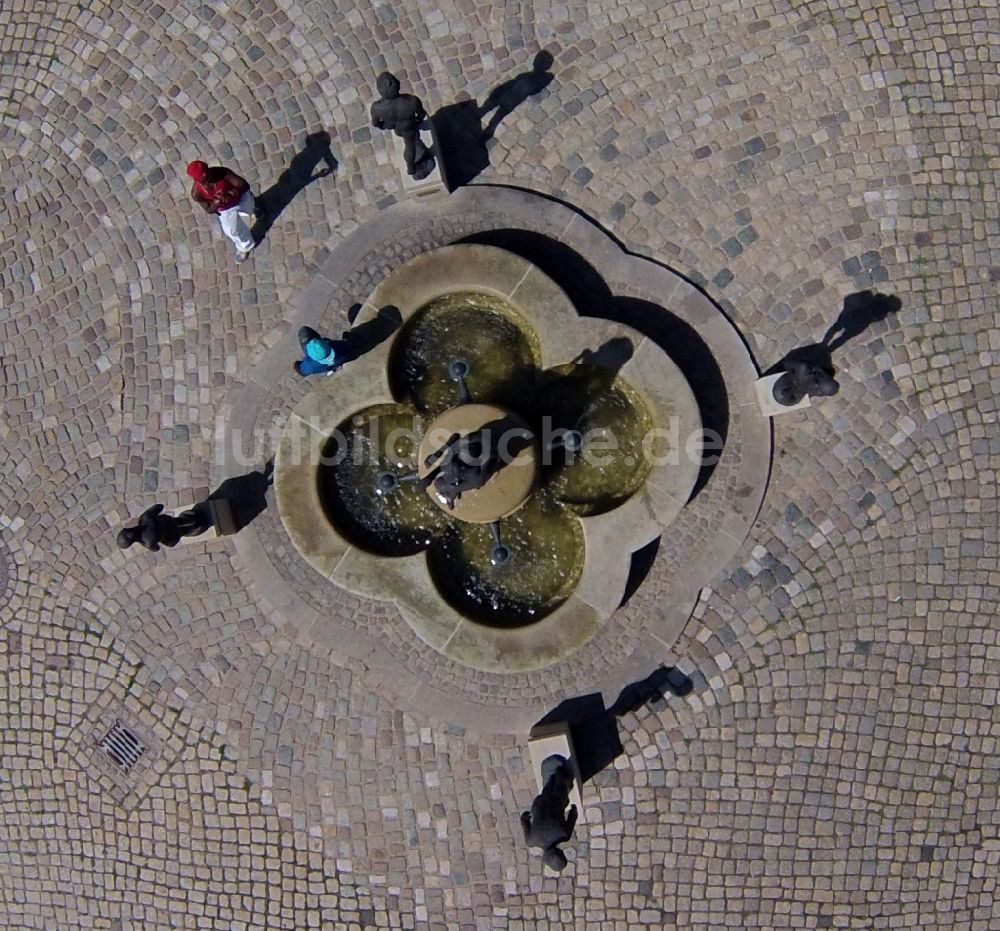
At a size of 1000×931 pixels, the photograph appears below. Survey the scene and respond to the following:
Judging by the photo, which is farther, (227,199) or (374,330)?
(374,330)

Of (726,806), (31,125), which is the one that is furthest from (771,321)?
(31,125)

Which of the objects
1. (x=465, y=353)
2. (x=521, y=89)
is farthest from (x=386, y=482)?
(x=521, y=89)

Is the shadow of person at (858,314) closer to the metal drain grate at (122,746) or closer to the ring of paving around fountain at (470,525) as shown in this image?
the ring of paving around fountain at (470,525)

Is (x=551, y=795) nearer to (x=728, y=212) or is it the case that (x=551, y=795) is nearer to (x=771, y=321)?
(x=771, y=321)

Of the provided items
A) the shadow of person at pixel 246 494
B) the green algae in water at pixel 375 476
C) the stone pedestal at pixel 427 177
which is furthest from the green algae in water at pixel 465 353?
the shadow of person at pixel 246 494

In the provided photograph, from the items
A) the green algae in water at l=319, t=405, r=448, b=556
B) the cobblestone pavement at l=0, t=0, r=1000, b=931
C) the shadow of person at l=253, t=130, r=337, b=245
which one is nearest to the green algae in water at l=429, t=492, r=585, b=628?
the green algae in water at l=319, t=405, r=448, b=556

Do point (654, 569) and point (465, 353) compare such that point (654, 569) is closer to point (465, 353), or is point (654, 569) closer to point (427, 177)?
point (465, 353)

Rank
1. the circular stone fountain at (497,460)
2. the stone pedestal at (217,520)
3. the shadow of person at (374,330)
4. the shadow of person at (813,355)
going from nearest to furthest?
the circular stone fountain at (497,460) < the shadow of person at (374,330) < the shadow of person at (813,355) < the stone pedestal at (217,520)
